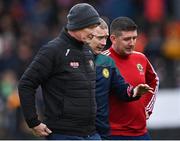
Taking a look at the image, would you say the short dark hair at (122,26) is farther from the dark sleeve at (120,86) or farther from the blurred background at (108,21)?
the blurred background at (108,21)

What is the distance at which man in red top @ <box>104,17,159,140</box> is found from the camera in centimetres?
914

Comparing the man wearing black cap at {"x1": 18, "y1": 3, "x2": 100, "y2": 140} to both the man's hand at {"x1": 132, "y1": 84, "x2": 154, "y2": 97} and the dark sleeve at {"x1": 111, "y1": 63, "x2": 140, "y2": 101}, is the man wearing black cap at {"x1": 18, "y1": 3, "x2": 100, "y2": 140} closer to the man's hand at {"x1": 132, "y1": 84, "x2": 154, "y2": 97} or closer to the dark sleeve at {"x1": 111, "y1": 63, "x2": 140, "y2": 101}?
the man's hand at {"x1": 132, "y1": 84, "x2": 154, "y2": 97}

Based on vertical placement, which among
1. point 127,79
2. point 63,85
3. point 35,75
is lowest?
point 127,79

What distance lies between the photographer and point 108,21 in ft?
52.6

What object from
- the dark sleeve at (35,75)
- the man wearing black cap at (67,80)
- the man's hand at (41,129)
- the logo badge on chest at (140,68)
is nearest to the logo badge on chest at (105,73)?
the logo badge on chest at (140,68)

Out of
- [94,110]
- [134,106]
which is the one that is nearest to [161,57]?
[134,106]

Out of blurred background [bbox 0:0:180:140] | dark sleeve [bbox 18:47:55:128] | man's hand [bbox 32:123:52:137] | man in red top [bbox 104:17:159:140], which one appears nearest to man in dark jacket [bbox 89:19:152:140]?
man in red top [bbox 104:17:159:140]

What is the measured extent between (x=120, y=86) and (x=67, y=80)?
1222 mm

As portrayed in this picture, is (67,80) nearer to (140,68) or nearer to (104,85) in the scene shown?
(104,85)

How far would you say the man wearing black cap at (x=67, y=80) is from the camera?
7.72 m

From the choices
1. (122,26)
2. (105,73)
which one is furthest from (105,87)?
(122,26)

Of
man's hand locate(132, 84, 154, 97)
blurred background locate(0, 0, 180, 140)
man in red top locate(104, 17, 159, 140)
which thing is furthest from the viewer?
blurred background locate(0, 0, 180, 140)

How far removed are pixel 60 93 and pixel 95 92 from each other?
0.95m

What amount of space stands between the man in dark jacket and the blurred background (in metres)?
6.17
